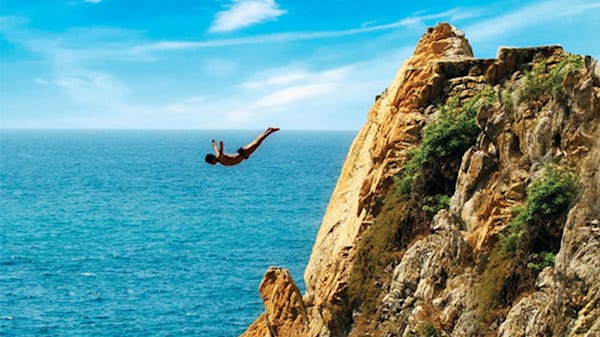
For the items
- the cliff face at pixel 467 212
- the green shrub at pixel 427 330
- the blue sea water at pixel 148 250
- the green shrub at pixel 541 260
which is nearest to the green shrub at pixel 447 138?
the cliff face at pixel 467 212

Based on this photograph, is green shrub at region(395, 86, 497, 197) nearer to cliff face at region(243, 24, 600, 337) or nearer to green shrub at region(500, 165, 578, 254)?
cliff face at region(243, 24, 600, 337)

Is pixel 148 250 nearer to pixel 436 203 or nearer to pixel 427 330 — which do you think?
pixel 436 203

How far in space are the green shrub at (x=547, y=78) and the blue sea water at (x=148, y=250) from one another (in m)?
44.5

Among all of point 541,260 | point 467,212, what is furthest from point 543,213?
point 467,212

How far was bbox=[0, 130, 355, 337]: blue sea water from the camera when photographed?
75188mm

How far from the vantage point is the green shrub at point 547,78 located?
28.5 metres

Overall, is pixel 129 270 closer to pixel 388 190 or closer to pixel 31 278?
pixel 31 278

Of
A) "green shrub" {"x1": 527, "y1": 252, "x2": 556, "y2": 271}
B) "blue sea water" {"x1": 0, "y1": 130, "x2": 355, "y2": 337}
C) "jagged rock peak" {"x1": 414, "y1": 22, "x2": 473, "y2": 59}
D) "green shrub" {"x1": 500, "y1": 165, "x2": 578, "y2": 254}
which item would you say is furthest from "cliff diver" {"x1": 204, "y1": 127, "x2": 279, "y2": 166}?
"blue sea water" {"x1": 0, "y1": 130, "x2": 355, "y2": 337}

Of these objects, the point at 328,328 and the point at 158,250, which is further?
the point at 158,250

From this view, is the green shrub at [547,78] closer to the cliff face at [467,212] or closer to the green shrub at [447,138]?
the cliff face at [467,212]

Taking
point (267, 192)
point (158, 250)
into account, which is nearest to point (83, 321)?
point (158, 250)

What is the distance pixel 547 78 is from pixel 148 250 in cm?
8055

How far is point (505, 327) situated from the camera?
93.4 ft

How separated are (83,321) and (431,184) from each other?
49.6 meters
